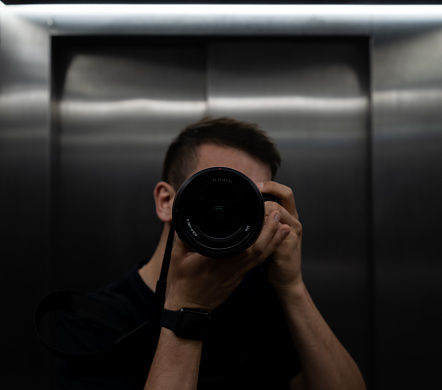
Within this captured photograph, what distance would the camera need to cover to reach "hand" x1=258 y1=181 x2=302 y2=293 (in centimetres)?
86

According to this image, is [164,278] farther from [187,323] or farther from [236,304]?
[236,304]

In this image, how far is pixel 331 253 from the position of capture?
159 centimetres

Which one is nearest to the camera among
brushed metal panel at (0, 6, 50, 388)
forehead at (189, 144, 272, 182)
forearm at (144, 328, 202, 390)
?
forearm at (144, 328, 202, 390)

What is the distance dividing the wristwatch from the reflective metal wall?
2.85 ft

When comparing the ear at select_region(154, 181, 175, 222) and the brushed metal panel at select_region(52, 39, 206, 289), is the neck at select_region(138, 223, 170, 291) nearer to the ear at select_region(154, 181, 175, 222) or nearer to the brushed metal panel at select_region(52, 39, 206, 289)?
the ear at select_region(154, 181, 175, 222)

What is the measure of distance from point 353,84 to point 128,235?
1.05 meters

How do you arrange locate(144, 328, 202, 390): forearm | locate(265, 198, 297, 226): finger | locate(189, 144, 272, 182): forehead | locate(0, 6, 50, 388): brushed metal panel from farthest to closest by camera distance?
locate(0, 6, 50, 388): brushed metal panel
locate(189, 144, 272, 182): forehead
locate(265, 198, 297, 226): finger
locate(144, 328, 202, 390): forearm

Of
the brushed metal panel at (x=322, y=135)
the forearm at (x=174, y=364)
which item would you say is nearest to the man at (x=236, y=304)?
the forearm at (x=174, y=364)

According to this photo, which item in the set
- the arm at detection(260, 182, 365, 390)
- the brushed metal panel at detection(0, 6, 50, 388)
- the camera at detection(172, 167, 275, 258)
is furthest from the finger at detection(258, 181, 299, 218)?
the brushed metal panel at detection(0, 6, 50, 388)

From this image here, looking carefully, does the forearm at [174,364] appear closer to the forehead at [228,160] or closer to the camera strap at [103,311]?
the camera strap at [103,311]

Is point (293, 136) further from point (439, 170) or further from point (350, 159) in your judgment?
point (439, 170)

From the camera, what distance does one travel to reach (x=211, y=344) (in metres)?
0.94

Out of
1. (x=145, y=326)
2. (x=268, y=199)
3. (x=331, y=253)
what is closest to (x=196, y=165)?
(x=268, y=199)

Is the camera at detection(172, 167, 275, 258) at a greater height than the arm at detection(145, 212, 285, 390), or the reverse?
the camera at detection(172, 167, 275, 258)
